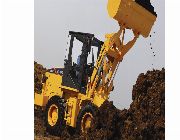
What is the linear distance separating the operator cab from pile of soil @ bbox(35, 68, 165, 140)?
2.31 ft

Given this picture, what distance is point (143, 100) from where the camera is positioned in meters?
5.17

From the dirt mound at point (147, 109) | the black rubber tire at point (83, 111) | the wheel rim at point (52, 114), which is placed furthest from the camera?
the wheel rim at point (52, 114)

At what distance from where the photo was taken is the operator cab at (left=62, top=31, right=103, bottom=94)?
6.25 metres

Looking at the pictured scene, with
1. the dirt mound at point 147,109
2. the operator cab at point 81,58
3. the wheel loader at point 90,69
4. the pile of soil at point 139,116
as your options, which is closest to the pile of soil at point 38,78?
the wheel loader at point 90,69

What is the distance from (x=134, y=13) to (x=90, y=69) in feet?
3.44

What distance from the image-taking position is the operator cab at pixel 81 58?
6246mm

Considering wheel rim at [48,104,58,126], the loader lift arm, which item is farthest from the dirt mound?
wheel rim at [48,104,58,126]

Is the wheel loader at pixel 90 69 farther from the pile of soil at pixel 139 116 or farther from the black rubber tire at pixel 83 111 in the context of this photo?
the pile of soil at pixel 139 116

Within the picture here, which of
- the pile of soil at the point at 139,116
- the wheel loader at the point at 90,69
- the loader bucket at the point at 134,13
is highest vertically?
the loader bucket at the point at 134,13

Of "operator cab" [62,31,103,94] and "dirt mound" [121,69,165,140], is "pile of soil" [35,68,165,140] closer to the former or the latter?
"dirt mound" [121,69,165,140]

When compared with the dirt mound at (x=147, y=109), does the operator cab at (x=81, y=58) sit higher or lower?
higher

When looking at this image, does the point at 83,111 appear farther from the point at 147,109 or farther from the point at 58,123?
the point at 147,109
